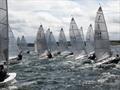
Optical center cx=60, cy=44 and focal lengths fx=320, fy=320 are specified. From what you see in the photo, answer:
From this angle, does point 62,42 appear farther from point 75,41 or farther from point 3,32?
point 3,32

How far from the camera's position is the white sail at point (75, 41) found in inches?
3040

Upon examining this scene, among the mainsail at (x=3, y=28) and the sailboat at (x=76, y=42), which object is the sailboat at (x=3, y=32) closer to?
the mainsail at (x=3, y=28)

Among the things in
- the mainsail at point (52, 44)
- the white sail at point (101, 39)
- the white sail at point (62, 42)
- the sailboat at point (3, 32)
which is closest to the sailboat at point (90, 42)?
the mainsail at point (52, 44)

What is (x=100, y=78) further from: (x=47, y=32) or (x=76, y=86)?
(x=47, y=32)

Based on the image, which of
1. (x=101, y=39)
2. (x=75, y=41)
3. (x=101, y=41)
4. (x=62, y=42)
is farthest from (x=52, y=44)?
(x=101, y=41)


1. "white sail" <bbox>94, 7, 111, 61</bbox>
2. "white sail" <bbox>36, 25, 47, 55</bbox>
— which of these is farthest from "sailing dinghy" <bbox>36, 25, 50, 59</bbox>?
"white sail" <bbox>94, 7, 111, 61</bbox>

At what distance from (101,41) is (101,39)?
1.36 ft

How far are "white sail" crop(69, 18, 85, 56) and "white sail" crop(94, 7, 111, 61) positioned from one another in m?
15.6

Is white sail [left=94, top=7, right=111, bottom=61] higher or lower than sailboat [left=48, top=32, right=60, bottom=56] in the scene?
higher

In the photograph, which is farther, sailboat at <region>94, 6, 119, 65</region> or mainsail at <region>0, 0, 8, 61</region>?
sailboat at <region>94, 6, 119, 65</region>

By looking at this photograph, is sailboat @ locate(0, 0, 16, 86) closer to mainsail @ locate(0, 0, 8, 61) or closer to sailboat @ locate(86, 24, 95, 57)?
mainsail @ locate(0, 0, 8, 61)

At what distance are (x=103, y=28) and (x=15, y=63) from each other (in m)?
20.3

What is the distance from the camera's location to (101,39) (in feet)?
201

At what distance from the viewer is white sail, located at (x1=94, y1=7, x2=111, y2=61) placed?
60.5 meters
